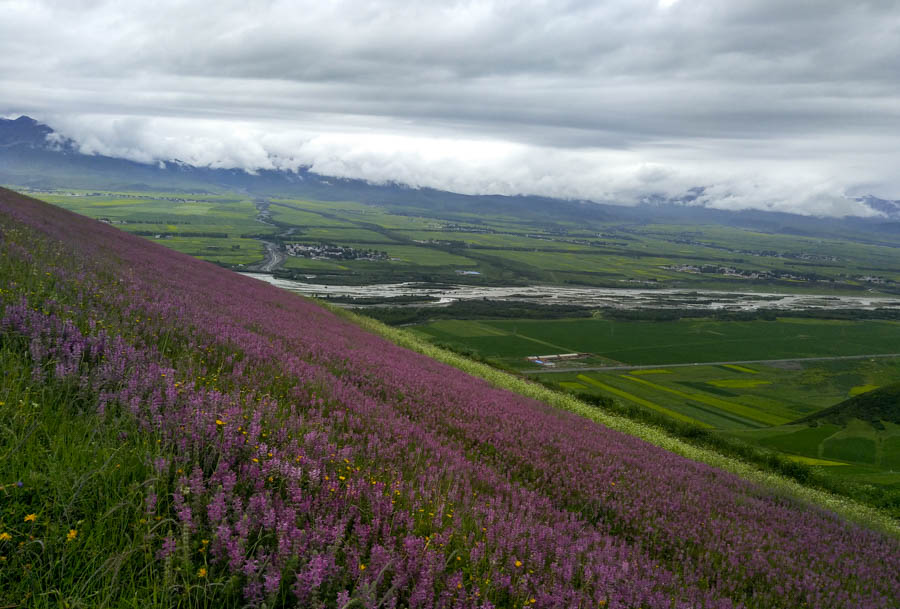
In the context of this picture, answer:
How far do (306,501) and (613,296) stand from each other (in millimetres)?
145911

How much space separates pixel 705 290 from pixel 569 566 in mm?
178090

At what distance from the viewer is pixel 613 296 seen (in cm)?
14238

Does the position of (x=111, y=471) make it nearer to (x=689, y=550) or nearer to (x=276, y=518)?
(x=276, y=518)

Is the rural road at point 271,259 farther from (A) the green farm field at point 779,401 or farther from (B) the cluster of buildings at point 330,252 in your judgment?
(A) the green farm field at point 779,401

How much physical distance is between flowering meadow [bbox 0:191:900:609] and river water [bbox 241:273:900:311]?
100265 mm

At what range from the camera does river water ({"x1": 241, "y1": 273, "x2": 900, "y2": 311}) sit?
391ft

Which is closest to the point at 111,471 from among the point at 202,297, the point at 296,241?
the point at 202,297

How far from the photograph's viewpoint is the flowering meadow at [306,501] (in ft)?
10.8

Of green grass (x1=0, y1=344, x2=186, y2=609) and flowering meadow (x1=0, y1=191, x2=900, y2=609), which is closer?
green grass (x1=0, y1=344, x2=186, y2=609)

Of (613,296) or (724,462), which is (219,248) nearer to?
(613,296)

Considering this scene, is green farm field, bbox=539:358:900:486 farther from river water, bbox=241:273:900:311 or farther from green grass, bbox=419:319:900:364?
river water, bbox=241:273:900:311

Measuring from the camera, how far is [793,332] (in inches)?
4092

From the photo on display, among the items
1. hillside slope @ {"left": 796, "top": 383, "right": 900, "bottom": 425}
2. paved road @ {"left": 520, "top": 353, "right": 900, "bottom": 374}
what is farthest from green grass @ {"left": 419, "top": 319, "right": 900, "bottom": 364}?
hillside slope @ {"left": 796, "top": 383, "right": 900, "bottom": 425}

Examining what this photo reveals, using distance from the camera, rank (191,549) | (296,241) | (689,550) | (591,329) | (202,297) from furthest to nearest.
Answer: (296,241) < (591,329) < (202,297) < (689,550) < (191,549)
